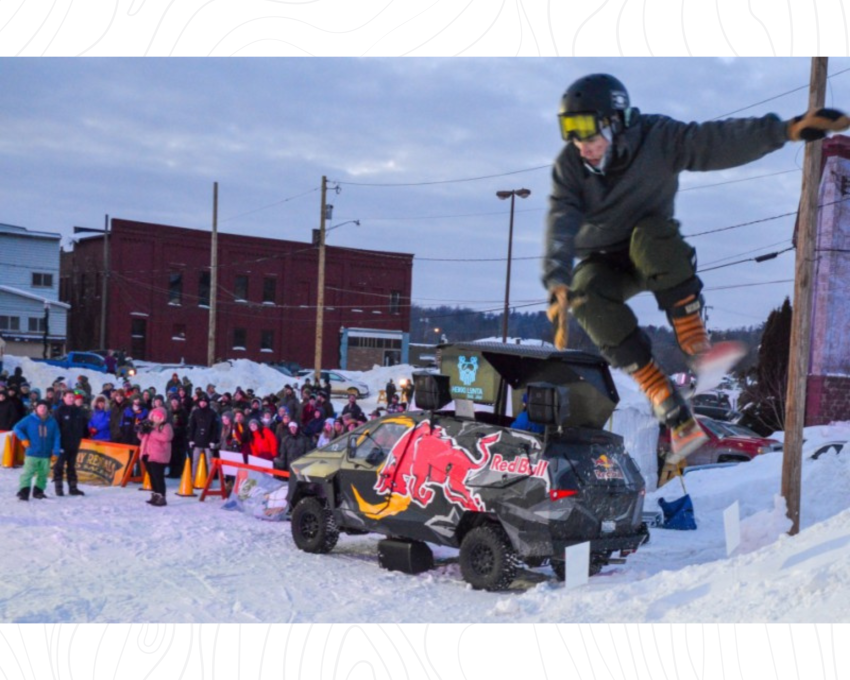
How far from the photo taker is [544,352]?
6.70 meters

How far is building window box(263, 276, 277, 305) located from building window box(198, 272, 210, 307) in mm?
616

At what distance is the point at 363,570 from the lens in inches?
373

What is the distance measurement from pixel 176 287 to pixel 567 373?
3.63m

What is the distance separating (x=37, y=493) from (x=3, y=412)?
13.3 ft

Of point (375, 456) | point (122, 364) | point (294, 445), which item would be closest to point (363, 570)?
point (375, 456)

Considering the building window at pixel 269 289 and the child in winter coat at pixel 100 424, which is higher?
the building window at pixel 269 289

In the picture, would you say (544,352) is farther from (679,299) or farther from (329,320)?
(329,320)

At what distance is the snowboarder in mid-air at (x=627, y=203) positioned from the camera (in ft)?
16.6

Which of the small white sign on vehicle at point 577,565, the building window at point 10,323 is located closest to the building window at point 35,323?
the building window at point 10,323

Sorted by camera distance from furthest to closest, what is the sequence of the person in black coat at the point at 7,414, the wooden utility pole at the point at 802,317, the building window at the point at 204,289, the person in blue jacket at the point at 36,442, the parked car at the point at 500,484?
the person in black coat at the point at 7,414
the person in blue jacket at the point at 36,442
the building window at the point at 204,289
the parked car at the point at 500,484
the wooden utility pole at the point at 802,317

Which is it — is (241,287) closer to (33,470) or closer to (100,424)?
(33,470)

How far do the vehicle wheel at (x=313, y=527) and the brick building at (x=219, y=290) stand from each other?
6.44ft

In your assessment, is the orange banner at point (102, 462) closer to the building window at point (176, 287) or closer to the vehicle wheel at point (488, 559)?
the building window at point (176, 287)
